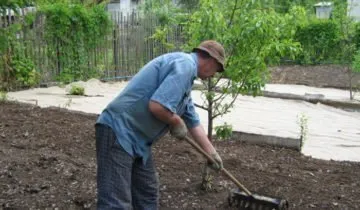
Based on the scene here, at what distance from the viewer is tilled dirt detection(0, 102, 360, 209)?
14.9 ft

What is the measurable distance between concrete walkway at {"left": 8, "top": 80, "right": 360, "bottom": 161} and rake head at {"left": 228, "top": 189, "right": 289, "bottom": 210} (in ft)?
9.28

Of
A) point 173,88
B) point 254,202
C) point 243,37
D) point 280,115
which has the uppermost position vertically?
point 243,37

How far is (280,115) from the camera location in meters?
10.5

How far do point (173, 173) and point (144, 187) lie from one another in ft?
5.14

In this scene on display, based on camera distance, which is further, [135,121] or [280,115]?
[280,115]

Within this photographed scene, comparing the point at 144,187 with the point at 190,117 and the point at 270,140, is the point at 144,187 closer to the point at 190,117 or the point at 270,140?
the point at 190,117

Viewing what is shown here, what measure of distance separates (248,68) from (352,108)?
8632 mm

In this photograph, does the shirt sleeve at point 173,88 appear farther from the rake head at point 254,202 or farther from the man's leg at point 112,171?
the rake head at point 254,202

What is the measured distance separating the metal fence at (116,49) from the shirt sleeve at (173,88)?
10.6 metres

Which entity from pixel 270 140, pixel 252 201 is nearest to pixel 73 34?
pixel 270 140

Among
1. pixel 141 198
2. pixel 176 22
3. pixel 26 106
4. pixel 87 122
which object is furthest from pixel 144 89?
pixel 26 106

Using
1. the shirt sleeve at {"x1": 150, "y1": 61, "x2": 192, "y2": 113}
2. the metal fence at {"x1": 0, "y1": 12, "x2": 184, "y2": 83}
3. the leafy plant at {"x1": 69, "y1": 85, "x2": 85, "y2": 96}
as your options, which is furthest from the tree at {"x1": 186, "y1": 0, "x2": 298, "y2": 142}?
the metal fence at {"x1": 0, "y1": 12, "x2": 184, "y2": 83}

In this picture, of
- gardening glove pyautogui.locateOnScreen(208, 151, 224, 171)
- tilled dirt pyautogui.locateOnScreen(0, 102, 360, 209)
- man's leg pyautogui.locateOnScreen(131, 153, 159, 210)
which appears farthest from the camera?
tilled dirt pyautogui.locateOnScreen(0, 102, 360, 209)

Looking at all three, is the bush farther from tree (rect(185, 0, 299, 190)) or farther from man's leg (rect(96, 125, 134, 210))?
man's leg (rect(96, 125, 134, 210))
